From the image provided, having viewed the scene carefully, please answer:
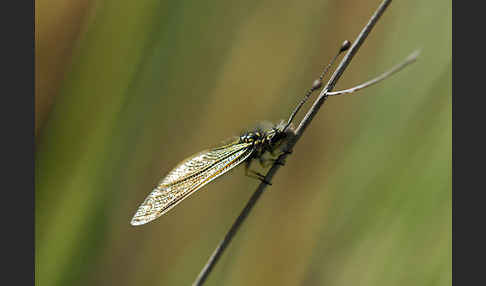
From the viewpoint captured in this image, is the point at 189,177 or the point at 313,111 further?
the point at 189,177

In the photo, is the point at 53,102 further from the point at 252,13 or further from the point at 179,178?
the point at 252,13

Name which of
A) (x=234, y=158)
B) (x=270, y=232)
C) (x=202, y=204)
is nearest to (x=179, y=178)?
(x=234, y=158)

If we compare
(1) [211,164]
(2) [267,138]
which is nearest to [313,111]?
(2) [267,138]

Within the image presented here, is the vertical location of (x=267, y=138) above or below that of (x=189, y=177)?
above

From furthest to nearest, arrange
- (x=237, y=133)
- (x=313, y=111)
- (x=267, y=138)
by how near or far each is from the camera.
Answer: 1. (x=237, y=133)
2. (x=267, y=138)
3. (x=313, y=111)

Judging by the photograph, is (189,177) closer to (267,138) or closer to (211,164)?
(211,164)

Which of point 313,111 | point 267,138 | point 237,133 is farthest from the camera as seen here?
point 237,133
